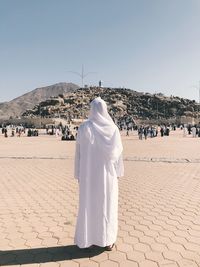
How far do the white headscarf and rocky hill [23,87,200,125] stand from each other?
147551 millimetres

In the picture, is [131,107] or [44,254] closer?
[44,254]

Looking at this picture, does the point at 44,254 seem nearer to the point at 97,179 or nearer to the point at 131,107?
the point at 97,179

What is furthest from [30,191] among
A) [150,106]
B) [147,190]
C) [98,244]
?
[150,106]

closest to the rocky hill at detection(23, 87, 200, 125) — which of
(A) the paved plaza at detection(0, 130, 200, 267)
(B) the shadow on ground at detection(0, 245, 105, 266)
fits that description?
(A) the paved plaza at detection(0, 130, 200, 267)

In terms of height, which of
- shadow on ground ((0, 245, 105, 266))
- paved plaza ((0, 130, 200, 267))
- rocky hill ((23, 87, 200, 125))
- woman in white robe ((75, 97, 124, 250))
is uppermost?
rocky hill ((23, 87, 200, 125))

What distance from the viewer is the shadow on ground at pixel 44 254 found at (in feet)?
14.0

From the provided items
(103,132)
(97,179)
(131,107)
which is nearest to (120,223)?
(97,179)

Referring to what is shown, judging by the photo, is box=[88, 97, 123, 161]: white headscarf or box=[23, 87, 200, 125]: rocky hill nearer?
box=[88, 97, 123, 161]: white headscarf

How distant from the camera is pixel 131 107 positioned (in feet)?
621

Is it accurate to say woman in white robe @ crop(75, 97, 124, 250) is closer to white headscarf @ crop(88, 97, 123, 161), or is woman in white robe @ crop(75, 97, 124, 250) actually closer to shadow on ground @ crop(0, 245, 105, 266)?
white headscarf @ crop(88, 97, 123, 161)

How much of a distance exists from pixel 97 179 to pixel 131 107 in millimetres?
186102

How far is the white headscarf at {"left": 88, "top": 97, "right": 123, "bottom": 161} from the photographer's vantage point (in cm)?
448

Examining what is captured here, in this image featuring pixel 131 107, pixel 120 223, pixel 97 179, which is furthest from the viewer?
pixel 131 107

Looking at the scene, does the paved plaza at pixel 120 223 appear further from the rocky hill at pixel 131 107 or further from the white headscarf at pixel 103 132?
the rocky hill at pixel 131 107
